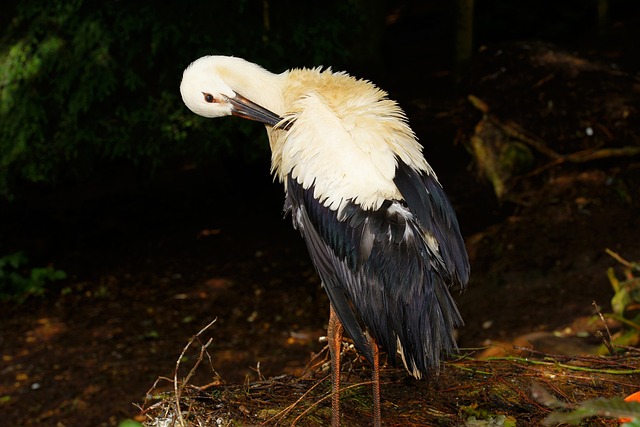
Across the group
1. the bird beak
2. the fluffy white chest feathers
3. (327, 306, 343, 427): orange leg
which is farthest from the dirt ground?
the bird beak

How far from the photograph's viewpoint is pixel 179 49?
6.97 m

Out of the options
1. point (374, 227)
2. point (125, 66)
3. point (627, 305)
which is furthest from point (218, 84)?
point (125, 66)

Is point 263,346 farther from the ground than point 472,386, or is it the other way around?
point 472,386

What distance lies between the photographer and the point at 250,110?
12.5 feet

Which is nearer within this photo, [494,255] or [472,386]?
[472,386]

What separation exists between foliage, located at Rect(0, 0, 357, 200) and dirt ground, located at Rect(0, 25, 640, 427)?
129cm

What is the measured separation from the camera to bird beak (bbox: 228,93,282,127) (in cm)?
376

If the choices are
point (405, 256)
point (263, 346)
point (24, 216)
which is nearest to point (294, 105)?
point (405, 256)

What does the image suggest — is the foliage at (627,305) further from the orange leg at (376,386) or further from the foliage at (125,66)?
the foliage at (125,66)

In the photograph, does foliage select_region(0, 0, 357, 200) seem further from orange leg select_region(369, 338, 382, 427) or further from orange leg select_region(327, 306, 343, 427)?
orange leg select_region(369, 338, 382, 427)

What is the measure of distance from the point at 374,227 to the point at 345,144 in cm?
36

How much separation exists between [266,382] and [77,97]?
162 inches

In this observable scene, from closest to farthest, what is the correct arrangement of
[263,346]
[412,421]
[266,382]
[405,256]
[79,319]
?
[405,256]
[412,421]
[266,382]
[263,346]
[79,319]

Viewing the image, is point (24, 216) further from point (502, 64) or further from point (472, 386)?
point (472, 386)
